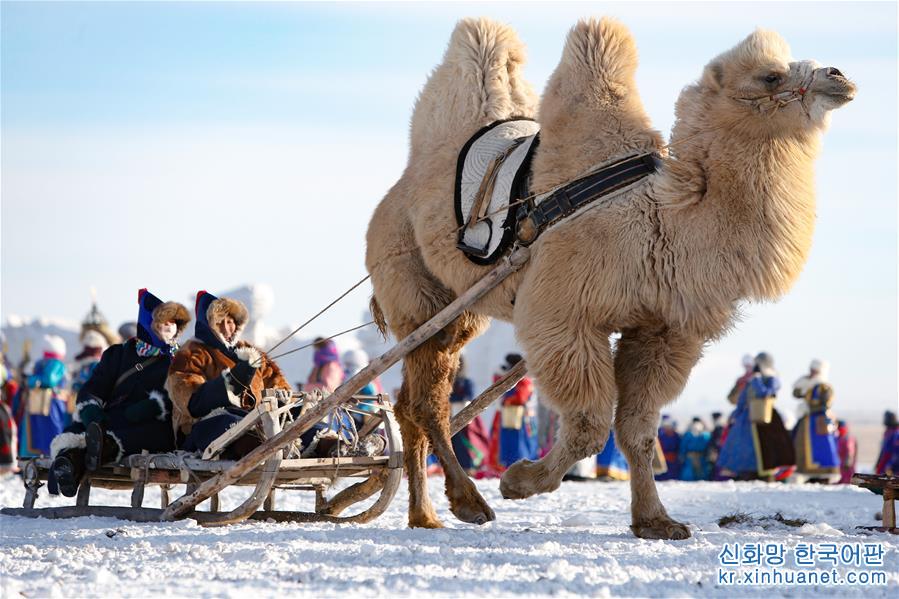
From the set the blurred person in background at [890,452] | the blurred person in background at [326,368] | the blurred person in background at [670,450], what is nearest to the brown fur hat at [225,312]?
the blurred person in background at [326,368]

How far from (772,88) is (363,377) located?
8.65 feet

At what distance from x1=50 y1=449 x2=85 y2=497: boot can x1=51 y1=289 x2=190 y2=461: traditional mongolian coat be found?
56 millimetres

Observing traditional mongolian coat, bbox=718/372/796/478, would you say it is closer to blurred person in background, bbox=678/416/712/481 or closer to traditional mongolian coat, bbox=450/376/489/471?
blurred person in background, bbox=678/416/712/481

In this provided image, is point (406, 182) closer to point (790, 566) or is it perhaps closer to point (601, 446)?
point (601, 446)

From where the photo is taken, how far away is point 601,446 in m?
6.66

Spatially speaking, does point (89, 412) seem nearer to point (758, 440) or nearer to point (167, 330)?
point (167, 330)

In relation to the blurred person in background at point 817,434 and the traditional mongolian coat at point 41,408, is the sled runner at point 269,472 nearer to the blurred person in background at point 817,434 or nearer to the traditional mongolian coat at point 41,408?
the traditional mongolian coat at point 41,408

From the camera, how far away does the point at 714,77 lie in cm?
686

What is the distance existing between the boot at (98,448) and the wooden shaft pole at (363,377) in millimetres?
1035

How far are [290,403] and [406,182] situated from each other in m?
1.59

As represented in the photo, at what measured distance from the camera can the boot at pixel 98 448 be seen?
805 centimetres

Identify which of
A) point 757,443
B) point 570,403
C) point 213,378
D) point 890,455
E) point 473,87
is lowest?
point 570,403

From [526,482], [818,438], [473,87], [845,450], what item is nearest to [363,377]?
[526,482]

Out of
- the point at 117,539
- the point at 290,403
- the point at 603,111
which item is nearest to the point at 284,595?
the point at 117,539
